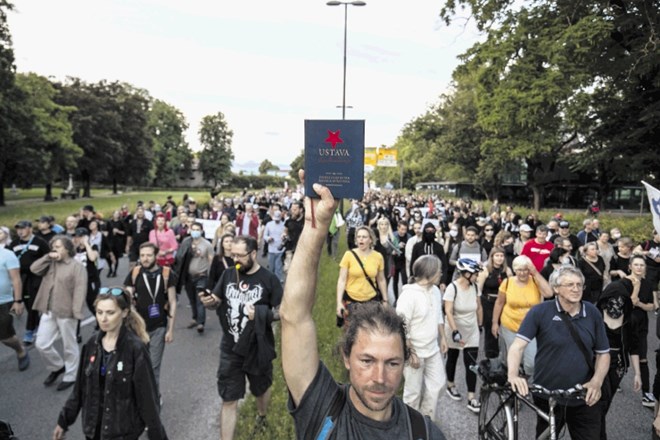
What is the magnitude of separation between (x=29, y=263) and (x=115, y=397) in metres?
5.57

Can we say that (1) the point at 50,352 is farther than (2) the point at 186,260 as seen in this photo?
No

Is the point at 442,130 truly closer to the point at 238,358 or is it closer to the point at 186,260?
the point at 186,260

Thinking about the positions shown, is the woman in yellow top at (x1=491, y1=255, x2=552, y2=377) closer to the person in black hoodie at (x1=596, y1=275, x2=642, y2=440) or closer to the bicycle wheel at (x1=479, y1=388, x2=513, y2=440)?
the person in black hoodie at (x1=596, y1=275, x2=642, y2=440)

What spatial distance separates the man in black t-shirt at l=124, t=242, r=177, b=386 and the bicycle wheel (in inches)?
139

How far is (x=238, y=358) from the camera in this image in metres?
4.48

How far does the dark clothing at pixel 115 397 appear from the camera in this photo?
318 cm

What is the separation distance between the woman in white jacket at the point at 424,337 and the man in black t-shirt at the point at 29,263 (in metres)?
6.04

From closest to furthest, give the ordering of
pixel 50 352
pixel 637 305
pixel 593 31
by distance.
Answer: pixel 637 305, pixel 50 352, pixel 593 31

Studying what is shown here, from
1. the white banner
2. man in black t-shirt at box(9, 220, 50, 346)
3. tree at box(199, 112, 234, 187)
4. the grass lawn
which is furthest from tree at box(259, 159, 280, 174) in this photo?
the white banner

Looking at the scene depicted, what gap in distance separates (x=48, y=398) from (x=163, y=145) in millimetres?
83366

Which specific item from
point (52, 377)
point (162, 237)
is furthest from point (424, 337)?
point (162, 237)

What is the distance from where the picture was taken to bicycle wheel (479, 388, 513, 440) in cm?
398

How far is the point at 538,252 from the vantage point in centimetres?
812

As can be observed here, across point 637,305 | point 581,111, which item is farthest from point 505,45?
point 637,305
